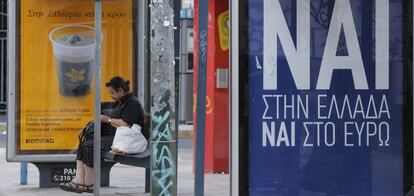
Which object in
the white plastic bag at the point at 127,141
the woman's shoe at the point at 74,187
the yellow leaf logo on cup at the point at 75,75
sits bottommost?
the woman's shoe at the point at 74,187

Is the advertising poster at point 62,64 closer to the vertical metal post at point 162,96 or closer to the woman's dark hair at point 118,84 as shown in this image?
the woman's dark hair at point 118,84

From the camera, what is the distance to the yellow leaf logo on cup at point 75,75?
10.2m

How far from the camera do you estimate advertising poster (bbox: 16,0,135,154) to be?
9977 mm

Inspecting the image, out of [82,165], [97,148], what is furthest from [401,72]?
[82,165]

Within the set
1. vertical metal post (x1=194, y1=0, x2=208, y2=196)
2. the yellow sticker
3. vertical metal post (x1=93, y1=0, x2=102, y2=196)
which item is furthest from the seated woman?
vertical metal post (x1=194, y1=0, x2=208, y2=196)

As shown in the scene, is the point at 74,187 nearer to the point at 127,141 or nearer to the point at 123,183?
the point at 127,141

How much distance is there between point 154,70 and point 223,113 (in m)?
6.15

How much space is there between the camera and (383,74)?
21.1 feet

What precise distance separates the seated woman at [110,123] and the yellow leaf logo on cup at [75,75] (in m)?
1.29

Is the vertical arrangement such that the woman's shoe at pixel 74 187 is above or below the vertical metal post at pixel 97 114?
below

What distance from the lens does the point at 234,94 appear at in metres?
6.27

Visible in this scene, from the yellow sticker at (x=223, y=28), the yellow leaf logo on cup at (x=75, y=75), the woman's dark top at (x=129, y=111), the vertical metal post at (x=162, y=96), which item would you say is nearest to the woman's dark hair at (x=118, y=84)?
the woman's dark top at (x=129, y=111)

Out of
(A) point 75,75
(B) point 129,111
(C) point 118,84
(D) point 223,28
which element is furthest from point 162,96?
(D) point 223,28

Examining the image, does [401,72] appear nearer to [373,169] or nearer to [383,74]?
[383,74]
